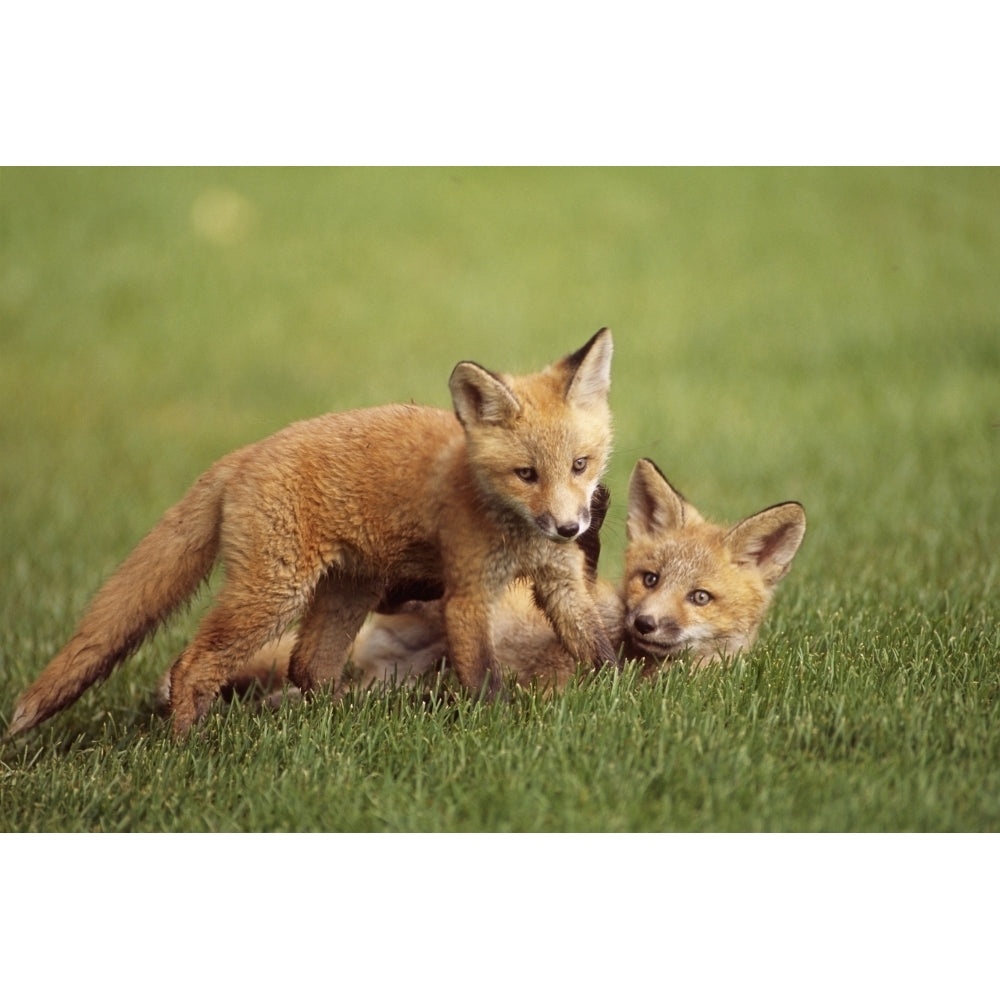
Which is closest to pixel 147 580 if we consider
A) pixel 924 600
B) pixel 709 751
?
pixel 709 751

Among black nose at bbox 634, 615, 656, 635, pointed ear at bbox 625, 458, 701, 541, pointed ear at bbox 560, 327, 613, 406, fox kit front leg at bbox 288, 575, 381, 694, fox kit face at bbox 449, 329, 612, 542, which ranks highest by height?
pointed ear at bbox 560, 327, 613, 406

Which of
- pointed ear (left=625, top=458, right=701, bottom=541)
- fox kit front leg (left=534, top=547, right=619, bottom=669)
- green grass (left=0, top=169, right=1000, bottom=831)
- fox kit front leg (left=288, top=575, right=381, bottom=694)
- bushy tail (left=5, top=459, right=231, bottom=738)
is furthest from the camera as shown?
pointed ear (left=625, top=458, right=701, bottom=541)

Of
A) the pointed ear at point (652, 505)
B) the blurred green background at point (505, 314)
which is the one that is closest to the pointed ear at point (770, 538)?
the pointed ear at point (652, 505)

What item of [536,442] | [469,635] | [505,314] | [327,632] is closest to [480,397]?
[536,442]

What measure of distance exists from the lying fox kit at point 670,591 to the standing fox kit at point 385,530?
0.96 ft

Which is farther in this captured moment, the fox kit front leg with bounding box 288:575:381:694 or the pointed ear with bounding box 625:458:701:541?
the pointed ear with bounding box 625:458:701:541

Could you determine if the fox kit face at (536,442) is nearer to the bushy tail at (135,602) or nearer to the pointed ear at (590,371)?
the pointed ear at (590,371)

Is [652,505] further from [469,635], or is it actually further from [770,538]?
[469,635]

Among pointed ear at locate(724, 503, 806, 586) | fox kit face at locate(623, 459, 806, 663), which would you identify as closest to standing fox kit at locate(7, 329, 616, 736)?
fox kit face at locate(623, 459, 806, 663)

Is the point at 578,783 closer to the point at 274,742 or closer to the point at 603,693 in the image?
the point at 603,693

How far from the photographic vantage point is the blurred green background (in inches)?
349

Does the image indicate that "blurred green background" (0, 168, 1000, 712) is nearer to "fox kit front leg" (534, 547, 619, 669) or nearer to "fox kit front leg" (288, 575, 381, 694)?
"fox kit front leg" (288, 575, 381, 694)

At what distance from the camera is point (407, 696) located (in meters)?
4.95

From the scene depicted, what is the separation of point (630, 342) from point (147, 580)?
6.01 m
